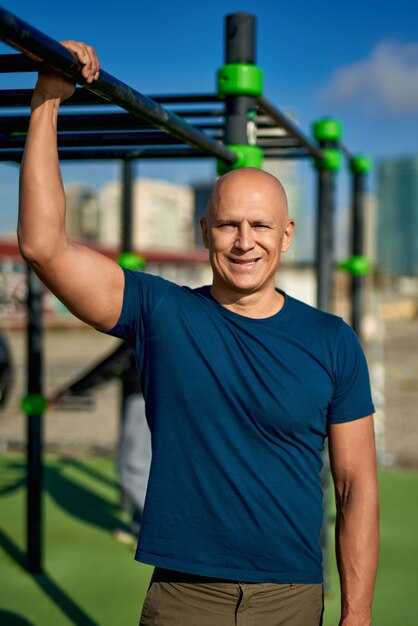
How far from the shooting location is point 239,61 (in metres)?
2.72

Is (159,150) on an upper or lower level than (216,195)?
upper

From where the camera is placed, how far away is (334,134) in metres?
3.98

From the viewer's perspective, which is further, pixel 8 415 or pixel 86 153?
pixel 8 415

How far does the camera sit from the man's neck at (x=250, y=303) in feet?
5.48

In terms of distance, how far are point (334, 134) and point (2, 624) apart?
2816mm

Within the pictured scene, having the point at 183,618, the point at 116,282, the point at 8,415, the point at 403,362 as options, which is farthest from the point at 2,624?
the point at 403,362

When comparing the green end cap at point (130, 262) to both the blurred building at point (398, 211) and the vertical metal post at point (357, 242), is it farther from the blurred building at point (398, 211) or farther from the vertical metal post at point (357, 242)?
the blurred building at point (398, 211)

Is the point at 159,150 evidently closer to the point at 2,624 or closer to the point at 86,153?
the point at 86,153

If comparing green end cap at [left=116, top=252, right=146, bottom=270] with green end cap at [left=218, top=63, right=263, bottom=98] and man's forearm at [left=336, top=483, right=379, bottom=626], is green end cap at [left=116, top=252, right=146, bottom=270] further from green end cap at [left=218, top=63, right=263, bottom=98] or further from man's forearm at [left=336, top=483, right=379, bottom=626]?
man's forearm at [left=336, top=483, right=379, bottom=626]

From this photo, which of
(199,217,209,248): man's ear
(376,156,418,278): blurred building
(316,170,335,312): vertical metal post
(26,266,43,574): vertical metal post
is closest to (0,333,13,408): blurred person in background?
(26,266,43,574): vertical metal post

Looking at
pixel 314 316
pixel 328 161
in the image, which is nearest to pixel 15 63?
pixel 314 316

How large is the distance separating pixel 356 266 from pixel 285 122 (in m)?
1.71

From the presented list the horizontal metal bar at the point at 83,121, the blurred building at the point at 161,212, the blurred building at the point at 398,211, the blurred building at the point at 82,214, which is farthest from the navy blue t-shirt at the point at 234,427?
the blurred building at the point at 398,211

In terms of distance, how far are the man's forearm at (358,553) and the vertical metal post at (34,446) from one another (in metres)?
2.67
